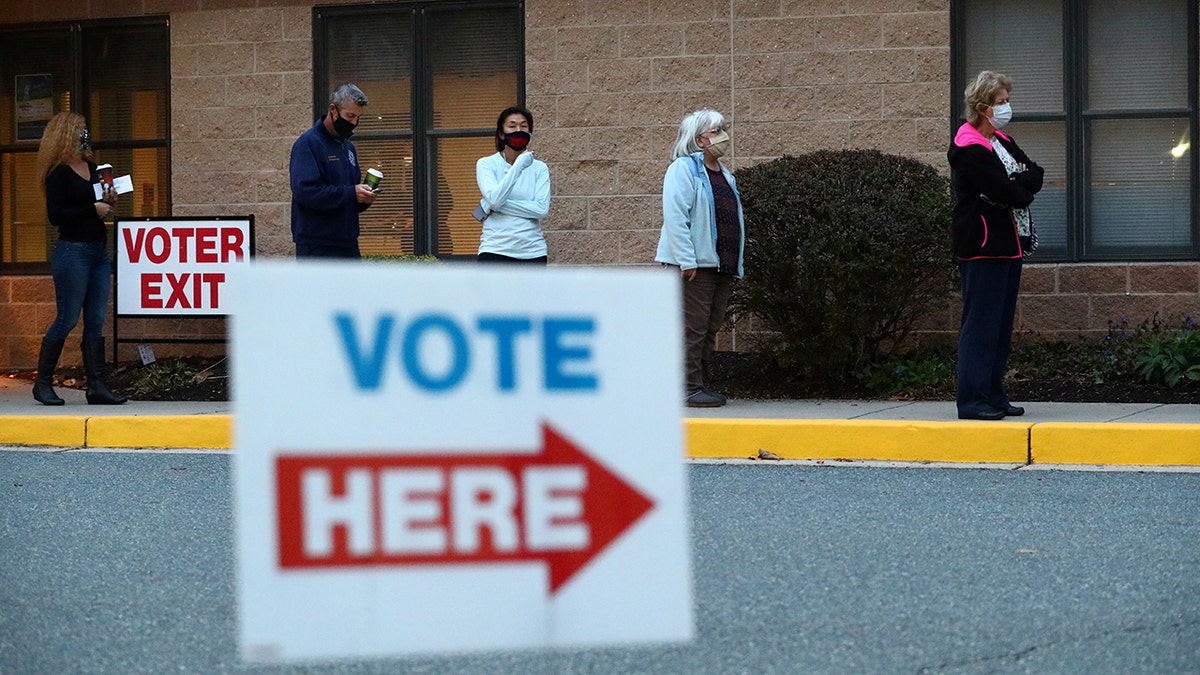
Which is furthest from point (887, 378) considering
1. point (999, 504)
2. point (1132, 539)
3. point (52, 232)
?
point (52, 232)

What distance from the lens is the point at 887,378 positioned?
10.0 m

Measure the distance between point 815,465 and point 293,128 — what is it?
5.94 metres

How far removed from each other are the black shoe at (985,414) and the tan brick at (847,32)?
3.72 metres

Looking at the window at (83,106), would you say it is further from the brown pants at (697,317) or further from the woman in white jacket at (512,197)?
the brown pants at (697,317)

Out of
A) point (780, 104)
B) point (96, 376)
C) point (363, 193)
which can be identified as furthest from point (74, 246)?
point (780, 104)

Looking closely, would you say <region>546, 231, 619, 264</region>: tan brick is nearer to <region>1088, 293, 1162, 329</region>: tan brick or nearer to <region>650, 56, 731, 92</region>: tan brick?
<region>650, 56, 731, 92</region>: tan brick

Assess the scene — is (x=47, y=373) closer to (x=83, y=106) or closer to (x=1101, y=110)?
(x=83, y=106)

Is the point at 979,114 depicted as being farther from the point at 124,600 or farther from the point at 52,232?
the point at 52,232

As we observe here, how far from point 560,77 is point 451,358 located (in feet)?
31.5

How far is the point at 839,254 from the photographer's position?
9430 millimetres

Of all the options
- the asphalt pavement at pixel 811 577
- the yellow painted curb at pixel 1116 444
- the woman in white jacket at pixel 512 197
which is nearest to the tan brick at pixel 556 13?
the woman in white jacket at pixel 512 197

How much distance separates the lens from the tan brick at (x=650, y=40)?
1152 centimetres

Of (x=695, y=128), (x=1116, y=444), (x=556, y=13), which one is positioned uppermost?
(x=556, y=13)

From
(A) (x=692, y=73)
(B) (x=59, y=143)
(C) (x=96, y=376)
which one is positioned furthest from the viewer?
(A) (x=692, y=73)
